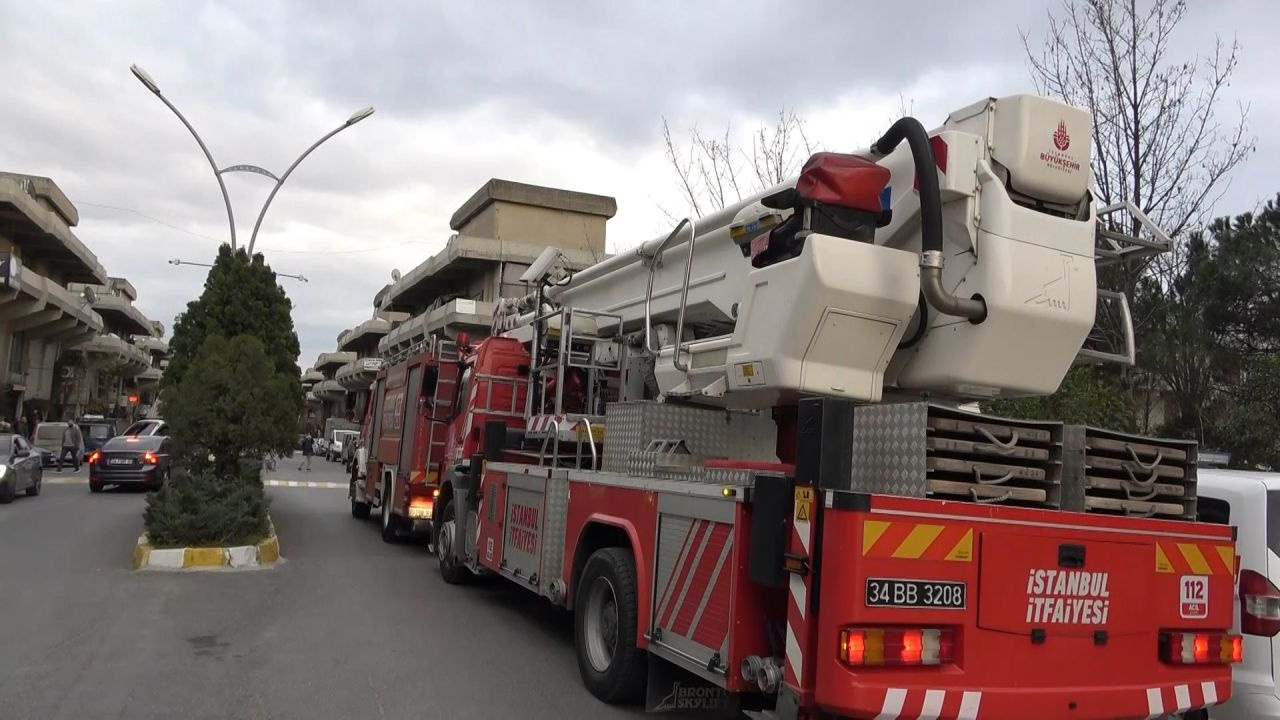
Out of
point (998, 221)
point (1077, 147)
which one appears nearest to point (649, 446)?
point (998, 221)

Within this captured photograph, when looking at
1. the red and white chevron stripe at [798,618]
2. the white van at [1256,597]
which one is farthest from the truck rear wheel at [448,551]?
the white van at [1256,597]

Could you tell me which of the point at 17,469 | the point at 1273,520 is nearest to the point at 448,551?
the point at 1273,520

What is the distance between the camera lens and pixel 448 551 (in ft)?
34.0

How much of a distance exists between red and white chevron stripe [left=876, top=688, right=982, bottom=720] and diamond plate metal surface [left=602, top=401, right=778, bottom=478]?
2.57 meters

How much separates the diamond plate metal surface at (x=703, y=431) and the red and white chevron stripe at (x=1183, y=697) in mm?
2646

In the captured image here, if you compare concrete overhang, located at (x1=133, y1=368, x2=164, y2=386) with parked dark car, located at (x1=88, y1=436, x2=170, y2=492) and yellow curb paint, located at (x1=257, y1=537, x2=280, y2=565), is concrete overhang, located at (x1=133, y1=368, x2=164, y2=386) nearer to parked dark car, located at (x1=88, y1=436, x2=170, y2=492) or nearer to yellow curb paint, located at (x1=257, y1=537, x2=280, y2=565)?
parked dark car, located at (x1=88, y1=436, x2=170, y2=492)

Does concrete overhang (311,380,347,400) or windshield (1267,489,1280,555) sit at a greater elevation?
concrete overhang (311,380,347,400)

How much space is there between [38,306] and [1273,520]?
48183mm

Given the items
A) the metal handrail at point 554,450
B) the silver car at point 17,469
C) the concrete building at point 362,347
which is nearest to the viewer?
the metal handrail at point 554,450

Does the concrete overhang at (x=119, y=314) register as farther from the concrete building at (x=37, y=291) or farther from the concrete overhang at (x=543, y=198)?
the concrete overhang at (x=543, y=198)

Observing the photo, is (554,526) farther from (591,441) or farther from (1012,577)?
(1012,577)

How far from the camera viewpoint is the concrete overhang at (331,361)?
299 ft

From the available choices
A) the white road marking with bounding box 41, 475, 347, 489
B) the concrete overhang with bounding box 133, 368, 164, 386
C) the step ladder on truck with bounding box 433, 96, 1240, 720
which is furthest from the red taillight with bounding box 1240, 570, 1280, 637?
the concrete overhang with bounding box 133, 368, 164, 386

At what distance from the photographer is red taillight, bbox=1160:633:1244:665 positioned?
179 inches
